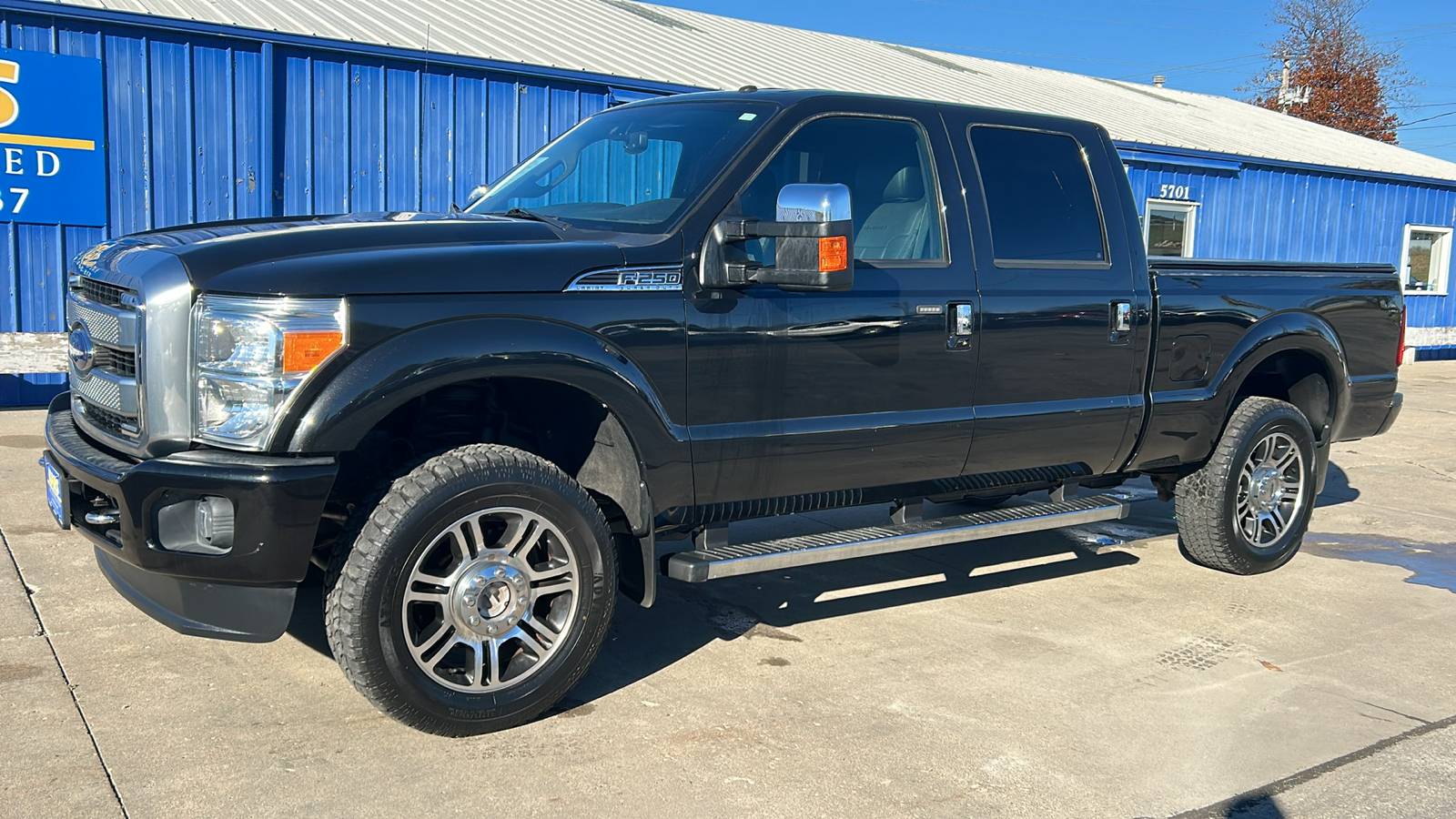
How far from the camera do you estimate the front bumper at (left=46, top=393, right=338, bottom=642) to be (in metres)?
3.23

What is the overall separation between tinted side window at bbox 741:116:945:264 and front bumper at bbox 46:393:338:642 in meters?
1.97

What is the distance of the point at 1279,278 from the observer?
18.9 ft

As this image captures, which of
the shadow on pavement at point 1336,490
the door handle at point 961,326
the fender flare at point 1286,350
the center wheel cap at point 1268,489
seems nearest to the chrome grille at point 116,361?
the door handle at point 961,326

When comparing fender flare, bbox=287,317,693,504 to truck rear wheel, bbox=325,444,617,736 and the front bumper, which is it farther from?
truck rear wheel, bbox=325,444,617,736

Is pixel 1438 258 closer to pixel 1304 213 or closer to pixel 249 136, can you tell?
pixel 1304 213

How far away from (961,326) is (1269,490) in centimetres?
235

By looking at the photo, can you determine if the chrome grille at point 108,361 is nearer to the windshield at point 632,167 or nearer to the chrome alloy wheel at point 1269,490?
the windshield at point 632,167

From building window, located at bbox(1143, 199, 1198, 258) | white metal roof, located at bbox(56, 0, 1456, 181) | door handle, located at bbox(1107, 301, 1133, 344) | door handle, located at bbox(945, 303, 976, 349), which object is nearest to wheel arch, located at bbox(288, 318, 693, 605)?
door handle, located at bbox(945, 303, 976, 349)

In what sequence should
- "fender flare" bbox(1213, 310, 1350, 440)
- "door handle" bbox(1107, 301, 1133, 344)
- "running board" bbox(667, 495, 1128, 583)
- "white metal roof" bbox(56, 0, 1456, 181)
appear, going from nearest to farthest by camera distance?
"running board" bbox(667, 495, 1128, 583)
"door handle" bbox(1107, 301, 1133, 344)
"fender flare" bbox(1213, 310, 1350, 440)
"white metal roof" bbox(56, 0, 1456, 181)

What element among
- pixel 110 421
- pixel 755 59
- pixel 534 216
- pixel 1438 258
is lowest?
pixel 110 421

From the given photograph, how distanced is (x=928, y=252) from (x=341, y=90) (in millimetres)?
7357

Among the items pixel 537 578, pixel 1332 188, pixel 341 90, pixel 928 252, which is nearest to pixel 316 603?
pixel 537 578

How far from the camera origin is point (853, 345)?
4.29 meters

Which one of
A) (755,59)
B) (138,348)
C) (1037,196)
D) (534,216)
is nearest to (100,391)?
(138,348)
